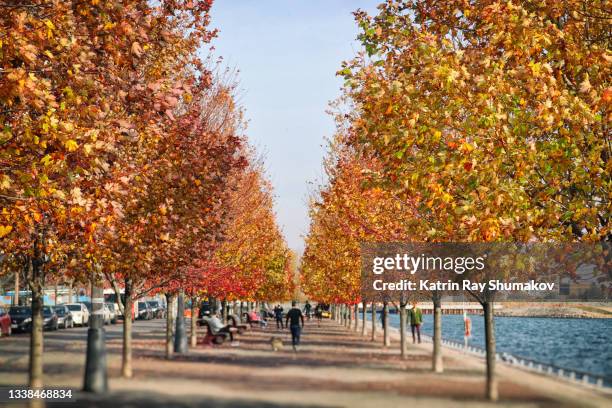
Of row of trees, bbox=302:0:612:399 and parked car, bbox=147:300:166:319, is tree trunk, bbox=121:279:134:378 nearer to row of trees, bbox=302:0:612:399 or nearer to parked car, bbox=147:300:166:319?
row of trees, bbox=302:0:612:399

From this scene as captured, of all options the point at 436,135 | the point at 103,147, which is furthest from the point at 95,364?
the point at 436,135

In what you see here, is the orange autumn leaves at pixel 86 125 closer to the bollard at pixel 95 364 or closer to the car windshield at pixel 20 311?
the bollard at pixel 95 364

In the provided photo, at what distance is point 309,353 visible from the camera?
3338 centimetres

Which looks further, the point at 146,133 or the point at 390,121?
the point at 146,133

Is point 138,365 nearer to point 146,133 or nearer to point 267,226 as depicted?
point 146,133

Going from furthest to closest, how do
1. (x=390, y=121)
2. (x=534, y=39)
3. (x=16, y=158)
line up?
(x=390, y=121) → (x=534, y=39) → (x=16, y=158)

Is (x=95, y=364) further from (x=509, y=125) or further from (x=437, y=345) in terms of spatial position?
(x=437, y=345)

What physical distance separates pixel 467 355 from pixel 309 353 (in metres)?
6.46

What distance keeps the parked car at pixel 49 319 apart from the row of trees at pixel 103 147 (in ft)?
81.4

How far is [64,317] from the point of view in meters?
62.7

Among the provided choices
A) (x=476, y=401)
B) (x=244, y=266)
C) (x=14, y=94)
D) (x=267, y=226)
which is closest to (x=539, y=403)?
(x=476, y=401)

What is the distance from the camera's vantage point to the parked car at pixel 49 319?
186ft

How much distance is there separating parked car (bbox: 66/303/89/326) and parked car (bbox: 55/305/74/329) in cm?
134

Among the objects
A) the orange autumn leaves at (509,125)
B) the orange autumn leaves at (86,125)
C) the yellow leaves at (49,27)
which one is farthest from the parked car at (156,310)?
the yellow leaves at (49,27)
